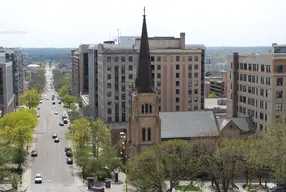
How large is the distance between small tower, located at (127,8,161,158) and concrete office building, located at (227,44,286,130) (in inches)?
914

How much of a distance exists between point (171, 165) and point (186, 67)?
73244 mm

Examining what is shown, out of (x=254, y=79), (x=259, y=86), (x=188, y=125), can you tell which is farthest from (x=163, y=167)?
(x=254, y=79)

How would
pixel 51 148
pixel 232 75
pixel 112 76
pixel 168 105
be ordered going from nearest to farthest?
1. pixel 232 75
2. pixel 51 148
3. pixel 112 76
4. pixel 168 105

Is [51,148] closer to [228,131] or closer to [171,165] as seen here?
[228,131]

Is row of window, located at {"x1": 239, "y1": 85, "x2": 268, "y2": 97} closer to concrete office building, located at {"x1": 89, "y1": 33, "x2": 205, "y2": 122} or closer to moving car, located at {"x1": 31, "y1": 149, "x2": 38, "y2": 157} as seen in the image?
concrete office building, located at {"x1": 89, "y1": 33, "x2": 205, "y2": 122}

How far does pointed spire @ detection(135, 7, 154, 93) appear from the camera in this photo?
81250 mm

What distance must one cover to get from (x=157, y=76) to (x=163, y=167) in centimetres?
7113

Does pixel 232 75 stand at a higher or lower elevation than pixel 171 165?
higher

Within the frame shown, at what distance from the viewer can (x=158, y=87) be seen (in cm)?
14000

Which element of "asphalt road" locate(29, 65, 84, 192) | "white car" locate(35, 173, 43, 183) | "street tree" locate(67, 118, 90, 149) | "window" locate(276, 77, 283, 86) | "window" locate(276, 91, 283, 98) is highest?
"window" locate(276, 77, 283, 86)

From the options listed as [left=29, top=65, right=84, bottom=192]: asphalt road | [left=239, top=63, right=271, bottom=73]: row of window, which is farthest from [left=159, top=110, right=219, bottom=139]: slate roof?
[left=29, top=65, right=84, bottom=192]: asphalt road

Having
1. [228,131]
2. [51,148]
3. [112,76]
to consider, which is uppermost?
[112,76]

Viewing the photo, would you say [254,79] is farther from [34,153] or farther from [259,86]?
[34,153]

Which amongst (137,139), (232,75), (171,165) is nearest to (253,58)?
(232,75)
